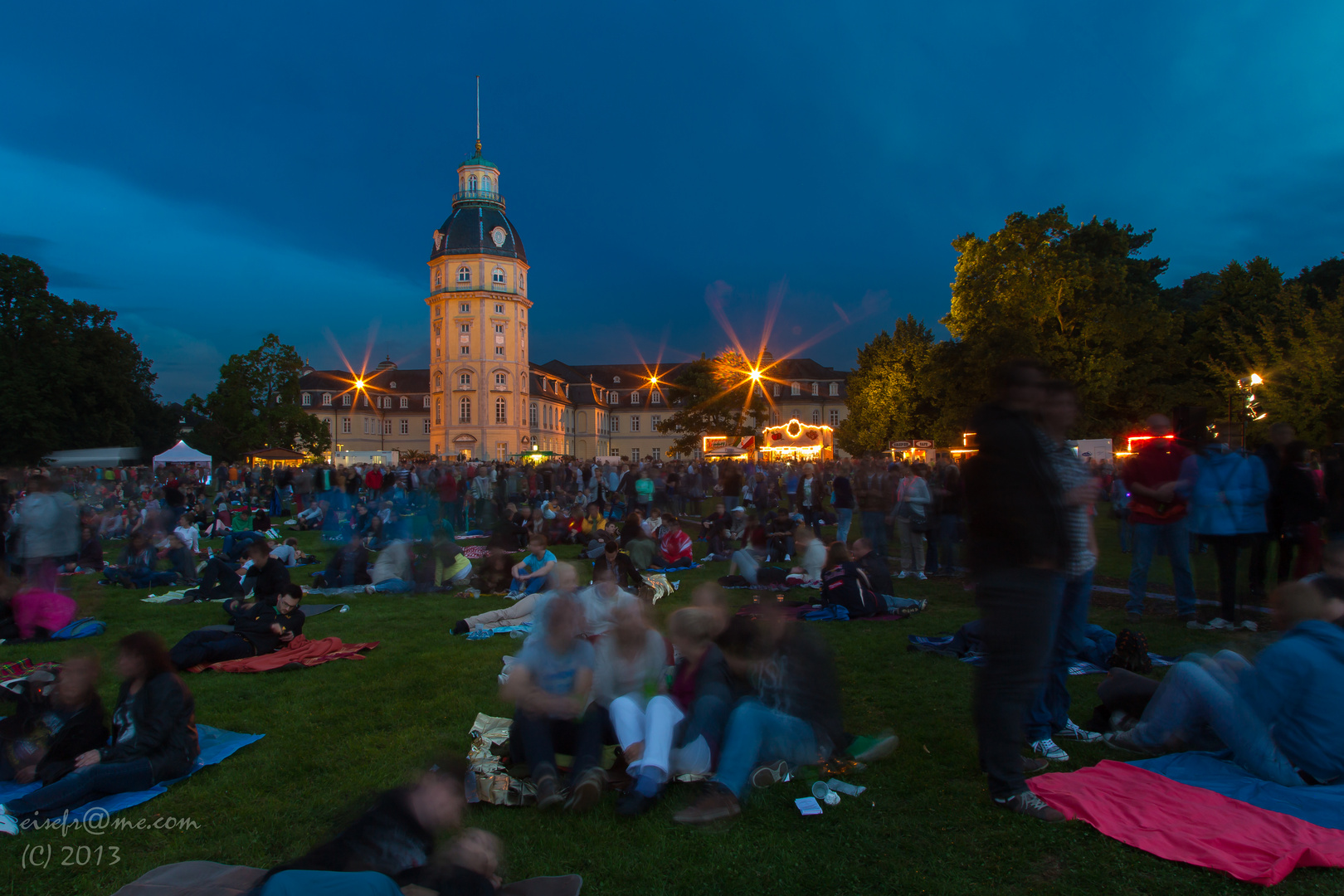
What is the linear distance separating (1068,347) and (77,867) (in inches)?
1210

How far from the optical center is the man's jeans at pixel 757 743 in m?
3.92

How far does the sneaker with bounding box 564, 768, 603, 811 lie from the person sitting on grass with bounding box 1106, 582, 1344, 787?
3149mm

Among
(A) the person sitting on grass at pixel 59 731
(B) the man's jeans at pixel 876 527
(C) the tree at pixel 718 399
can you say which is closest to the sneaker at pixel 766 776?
(A) the person sitting on grass at pixel 59 731

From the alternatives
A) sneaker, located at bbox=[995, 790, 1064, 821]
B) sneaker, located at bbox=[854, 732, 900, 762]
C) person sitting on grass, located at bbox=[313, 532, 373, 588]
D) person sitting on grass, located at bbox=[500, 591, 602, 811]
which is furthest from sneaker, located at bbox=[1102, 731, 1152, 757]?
person sitting on grass, located at bbox=[313, 532, 373, 588]

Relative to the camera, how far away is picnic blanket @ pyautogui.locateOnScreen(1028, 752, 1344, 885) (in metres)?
3.15

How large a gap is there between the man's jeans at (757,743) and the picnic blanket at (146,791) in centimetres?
304

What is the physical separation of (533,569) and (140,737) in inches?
236

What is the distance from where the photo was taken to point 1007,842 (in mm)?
3430

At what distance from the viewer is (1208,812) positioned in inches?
137

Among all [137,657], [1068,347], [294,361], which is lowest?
[137,657]

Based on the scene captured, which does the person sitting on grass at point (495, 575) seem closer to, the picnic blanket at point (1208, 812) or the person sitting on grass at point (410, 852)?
the person sitting on grass at point (410, 852)

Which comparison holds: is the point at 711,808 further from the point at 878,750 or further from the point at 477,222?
the point at 477,222

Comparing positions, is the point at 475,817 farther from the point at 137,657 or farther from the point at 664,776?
the point at 137,657

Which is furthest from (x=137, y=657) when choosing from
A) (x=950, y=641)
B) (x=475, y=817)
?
(x=950, y=641)
